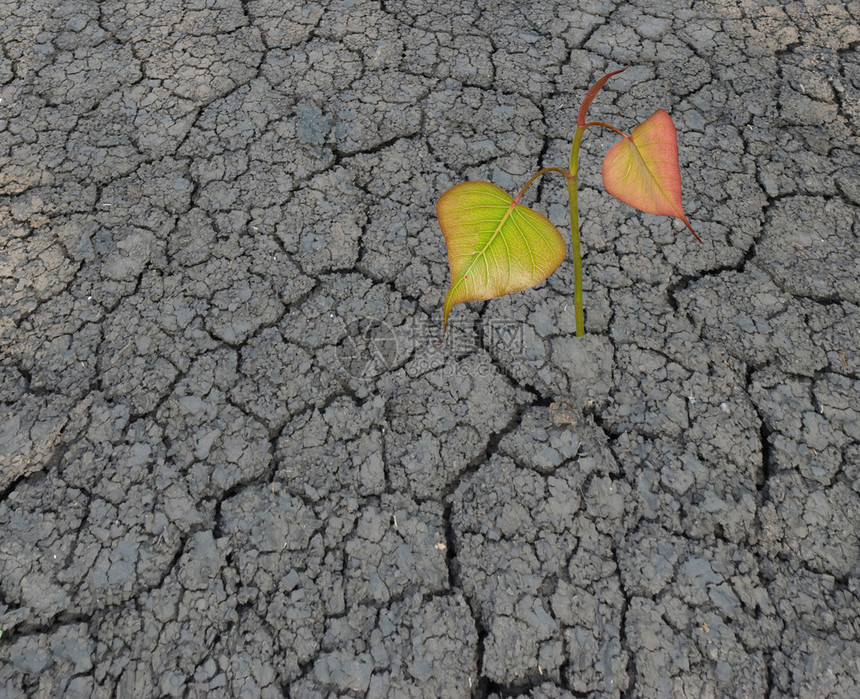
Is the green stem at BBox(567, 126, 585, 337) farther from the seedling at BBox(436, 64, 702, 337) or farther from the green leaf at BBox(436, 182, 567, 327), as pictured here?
the green leaf at BBox(436, 182, 567, 327)

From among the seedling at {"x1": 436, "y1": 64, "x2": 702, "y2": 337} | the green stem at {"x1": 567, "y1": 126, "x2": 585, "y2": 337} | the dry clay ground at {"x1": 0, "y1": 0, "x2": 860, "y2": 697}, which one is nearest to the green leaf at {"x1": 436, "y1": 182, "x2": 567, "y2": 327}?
the seedling at {"x1": 436, "y1": 64, "x2": 702, "y2": 337}

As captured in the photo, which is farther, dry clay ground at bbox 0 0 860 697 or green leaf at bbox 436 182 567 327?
dry clay ground at bbox 0 0 860 697

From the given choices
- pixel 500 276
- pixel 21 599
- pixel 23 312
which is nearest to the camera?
pixel 500 276

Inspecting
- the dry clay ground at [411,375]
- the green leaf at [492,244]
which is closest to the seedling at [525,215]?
the green leaf at [492,244]

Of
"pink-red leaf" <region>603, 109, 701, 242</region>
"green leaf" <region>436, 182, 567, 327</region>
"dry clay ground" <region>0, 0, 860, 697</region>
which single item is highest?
"pink-red leaf" <region>603, 109, 701, 242</region>

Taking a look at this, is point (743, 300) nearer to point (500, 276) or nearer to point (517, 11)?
point (500, 276)

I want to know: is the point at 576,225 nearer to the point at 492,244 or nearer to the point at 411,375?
the point at 492,244

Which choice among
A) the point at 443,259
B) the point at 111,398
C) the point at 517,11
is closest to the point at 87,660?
the point at 111,398
